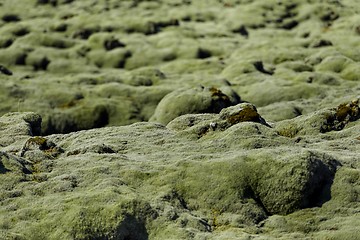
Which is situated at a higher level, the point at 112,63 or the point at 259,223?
the point at 259,223

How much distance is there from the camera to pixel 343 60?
283 ft

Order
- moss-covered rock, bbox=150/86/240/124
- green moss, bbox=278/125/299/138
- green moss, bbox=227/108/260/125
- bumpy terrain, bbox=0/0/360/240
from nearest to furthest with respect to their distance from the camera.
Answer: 1. bumpy terrain, bbox=0/0/360/240
2. green moss, bbox=227/108/260/125
3. green moss, bbox=278/125/299/138
4. moss-covered rock, bbox=150/86/240/124

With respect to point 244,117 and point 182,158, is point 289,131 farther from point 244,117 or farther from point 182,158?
point 182,158

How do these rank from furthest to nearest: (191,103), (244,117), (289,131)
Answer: (191,103) → (289,131) → (244,117)

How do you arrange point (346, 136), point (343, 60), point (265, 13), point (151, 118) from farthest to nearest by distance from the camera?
point (265, 13), point (343, 60), point (151, 118), point (346, 136)

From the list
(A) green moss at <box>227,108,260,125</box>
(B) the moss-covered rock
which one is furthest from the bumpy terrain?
(B) the moss-covered rock

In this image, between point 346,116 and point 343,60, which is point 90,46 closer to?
point 343,60

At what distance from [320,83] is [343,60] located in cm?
1337

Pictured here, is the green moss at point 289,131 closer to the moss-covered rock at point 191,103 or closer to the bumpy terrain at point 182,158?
the bumpy terrain at point 182,158

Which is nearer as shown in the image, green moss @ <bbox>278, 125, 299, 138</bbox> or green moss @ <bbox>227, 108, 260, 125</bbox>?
green moss @ <bbox>227, 108, 260, 125</bbox>

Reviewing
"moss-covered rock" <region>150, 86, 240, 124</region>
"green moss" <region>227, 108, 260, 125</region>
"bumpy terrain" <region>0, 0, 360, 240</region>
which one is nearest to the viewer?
"bumpy terrain" <region>0, 0, 360, 240</region>

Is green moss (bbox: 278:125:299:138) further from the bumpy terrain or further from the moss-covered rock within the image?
the moss-covered rock

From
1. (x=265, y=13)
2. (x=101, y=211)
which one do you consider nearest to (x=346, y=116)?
(x=101, y=211)

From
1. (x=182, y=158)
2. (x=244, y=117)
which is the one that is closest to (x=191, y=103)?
(x=244, y=117)
